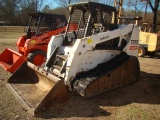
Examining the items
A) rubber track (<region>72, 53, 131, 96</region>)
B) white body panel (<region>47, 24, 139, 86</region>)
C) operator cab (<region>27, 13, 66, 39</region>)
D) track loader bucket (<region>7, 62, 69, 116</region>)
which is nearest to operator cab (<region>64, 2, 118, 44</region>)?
white body panel (<region>47, 24, 139, 86</region>)

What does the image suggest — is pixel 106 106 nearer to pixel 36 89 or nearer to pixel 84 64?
pixel 84 64

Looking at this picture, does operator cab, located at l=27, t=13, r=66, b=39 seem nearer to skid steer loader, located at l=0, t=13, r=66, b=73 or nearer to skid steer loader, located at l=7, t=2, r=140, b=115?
skid steer loader, located at l=0, t=13, r=66, b=73

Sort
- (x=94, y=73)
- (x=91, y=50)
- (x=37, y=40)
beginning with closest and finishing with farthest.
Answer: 1. (x=94, y=73)
2. (x=91, y=50)
3. (x=37, y=40)

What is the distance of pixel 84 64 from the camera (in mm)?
5395

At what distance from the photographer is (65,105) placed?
489 cm

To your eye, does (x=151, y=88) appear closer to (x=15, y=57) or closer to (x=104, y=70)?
(x=104, y=70)

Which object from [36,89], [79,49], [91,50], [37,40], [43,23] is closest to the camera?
[79,49]

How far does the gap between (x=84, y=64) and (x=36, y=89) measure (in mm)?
1345

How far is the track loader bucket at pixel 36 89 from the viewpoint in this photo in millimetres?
4430

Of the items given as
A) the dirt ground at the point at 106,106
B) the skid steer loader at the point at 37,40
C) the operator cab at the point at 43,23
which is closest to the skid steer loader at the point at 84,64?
the dirt ground at the point at 106,106

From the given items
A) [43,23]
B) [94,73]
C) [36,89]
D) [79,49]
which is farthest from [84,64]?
[43,23]

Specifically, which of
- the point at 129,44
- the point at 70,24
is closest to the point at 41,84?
the point at 70,24

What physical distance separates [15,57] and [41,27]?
1.98m

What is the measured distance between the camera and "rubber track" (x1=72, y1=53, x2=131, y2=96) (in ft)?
16.1
